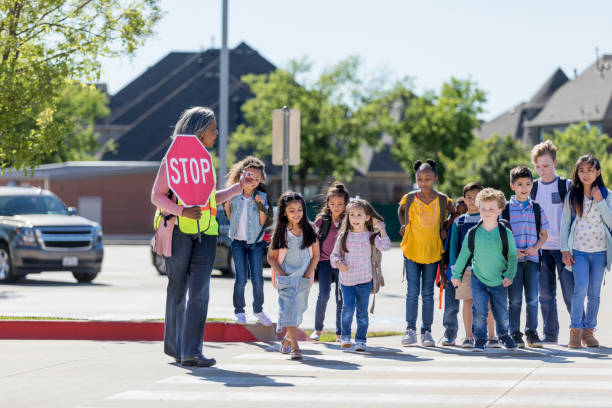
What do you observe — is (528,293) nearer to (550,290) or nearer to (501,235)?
(550,290)

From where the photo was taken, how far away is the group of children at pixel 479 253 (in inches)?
380

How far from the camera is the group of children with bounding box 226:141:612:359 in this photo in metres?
9.66

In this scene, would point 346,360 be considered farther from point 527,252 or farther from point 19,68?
point 19,68

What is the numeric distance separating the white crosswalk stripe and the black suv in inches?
432

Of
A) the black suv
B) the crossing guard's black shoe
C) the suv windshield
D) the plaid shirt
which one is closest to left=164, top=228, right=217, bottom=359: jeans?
the crossing guard's black shoe

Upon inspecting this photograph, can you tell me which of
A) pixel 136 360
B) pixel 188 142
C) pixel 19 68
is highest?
pixel 19 68

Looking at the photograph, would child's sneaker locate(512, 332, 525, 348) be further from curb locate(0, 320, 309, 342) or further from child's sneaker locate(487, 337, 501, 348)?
curb locate(0, 320, 309, 342)

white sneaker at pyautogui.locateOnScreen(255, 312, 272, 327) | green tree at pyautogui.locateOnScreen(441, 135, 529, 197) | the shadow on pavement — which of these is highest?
green tree at pyautogui.locateOnScreen(441, 135, 529, 197)

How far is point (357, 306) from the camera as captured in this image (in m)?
9.91

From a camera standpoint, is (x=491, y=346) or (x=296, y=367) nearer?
(x=296, y=367)

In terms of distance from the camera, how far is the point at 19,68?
1374cm

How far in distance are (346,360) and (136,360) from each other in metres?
1.80

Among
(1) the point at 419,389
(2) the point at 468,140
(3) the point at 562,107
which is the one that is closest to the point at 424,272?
(1) the point at 419,389

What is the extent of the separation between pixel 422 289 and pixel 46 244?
11268 mm
